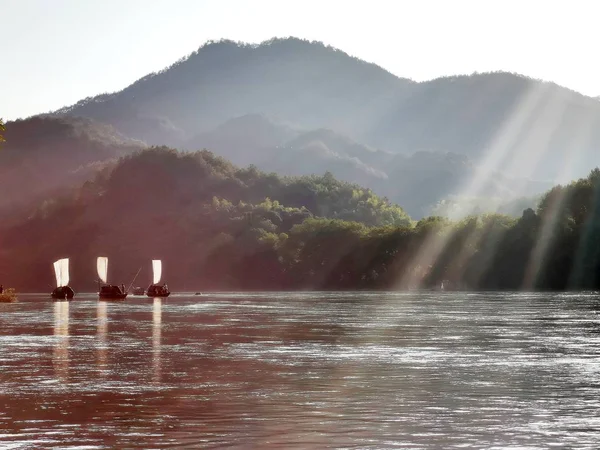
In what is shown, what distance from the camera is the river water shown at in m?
27.3

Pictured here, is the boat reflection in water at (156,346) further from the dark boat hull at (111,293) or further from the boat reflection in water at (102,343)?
the dark boat hull at (111,293)

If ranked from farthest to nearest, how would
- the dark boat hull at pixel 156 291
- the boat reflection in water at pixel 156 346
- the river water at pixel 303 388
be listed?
the dark boat hull at pixel 156 291
the boat reflection in water at pixel 156 346
the river water at pixel 303 388

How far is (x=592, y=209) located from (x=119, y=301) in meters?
79.4

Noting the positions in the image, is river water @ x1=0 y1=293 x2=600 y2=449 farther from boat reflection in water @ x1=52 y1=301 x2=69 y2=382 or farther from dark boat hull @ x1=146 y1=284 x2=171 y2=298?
dark boat hull @ x1=146 y1=284 x2=171 y2=298

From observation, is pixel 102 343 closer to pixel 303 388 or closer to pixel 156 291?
pixel 303 388

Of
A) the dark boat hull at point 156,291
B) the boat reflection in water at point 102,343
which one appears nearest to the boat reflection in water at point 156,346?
the boat reflection in water at point 102,343

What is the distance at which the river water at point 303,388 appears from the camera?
89.6ft

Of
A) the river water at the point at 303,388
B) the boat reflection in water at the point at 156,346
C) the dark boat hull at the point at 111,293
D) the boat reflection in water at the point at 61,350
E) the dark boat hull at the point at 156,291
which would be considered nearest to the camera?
the river water at the point at 303,388

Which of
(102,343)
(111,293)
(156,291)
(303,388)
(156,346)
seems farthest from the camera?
(156,291)

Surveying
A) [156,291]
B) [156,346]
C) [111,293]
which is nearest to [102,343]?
[156,346]

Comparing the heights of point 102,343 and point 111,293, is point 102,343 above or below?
below

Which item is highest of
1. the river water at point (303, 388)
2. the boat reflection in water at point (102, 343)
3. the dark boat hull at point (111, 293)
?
the dark boat hull at point (111, 293)

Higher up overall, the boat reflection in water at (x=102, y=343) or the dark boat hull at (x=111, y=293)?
the dark boat hull at (x=111, y=293)

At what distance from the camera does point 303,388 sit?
38.0m
